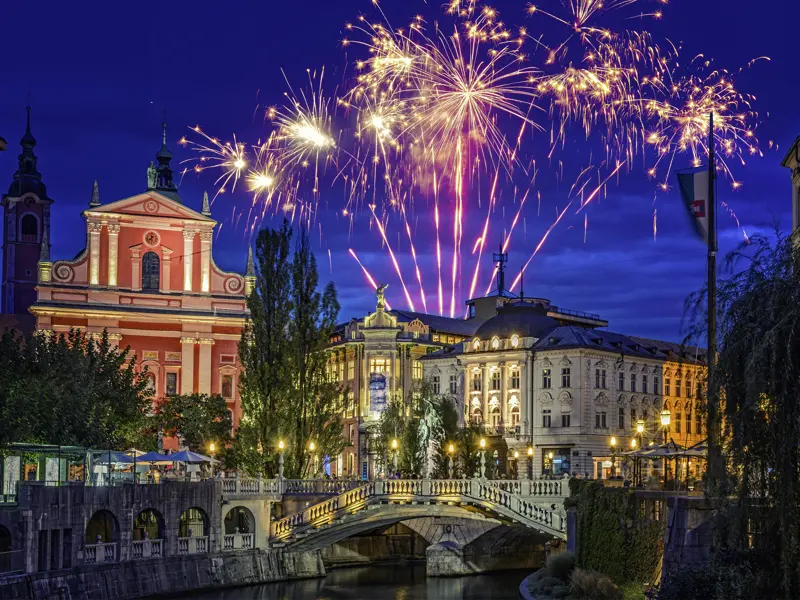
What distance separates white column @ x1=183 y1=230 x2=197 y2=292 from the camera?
8575 centimetres

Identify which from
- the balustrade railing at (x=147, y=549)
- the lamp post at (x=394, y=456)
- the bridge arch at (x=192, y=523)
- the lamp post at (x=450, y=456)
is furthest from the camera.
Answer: the lamp post at (x=450, y=456)

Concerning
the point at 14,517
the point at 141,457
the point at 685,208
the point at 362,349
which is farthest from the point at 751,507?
the point at 362,349

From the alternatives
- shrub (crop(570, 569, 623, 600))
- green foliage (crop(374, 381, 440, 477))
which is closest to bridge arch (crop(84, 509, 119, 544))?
green foliage (crop(374, 381, 440, 477))

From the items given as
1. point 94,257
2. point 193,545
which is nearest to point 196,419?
point 94,257

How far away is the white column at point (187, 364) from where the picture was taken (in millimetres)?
85438

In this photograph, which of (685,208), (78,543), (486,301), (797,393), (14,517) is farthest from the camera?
(486,301)

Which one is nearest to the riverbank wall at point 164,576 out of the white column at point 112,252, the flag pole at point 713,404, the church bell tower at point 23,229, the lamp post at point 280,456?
the lamp post at point 280,456

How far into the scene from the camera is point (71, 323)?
83.7 m

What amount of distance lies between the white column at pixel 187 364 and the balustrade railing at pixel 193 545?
99.5 feet

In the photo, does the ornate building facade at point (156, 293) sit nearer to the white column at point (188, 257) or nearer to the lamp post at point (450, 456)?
the white column at point (188, 257)

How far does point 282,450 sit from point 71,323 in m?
27.5

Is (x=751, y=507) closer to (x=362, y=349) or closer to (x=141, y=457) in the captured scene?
(x=141, y=457)

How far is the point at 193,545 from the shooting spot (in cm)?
5500

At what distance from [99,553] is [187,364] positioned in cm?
3716
